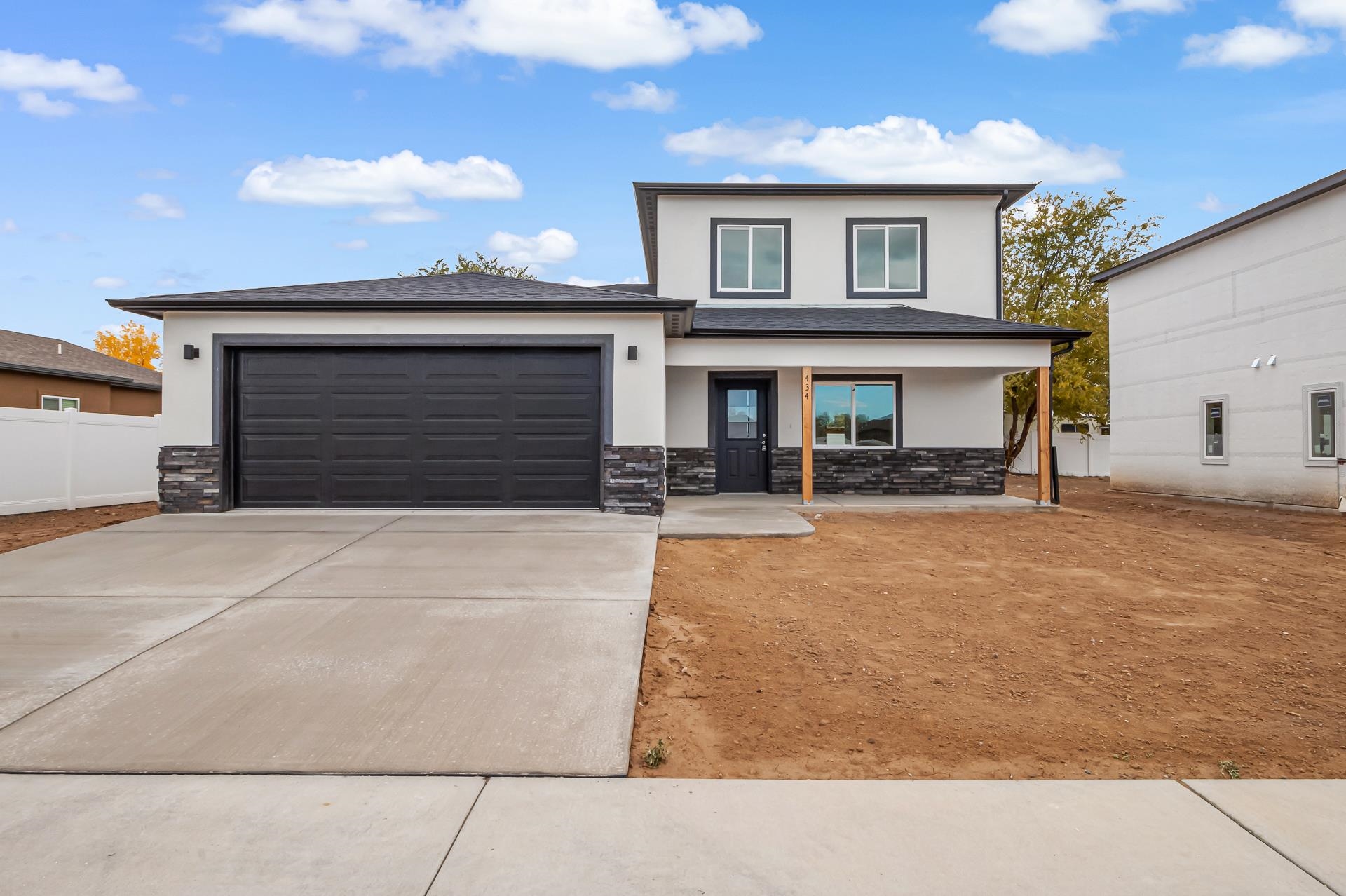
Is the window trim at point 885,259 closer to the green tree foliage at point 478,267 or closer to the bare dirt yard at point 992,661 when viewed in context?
the bare dirt yard at point 992,661

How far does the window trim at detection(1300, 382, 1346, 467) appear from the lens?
11414 millimetres

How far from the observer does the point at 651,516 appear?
9.78 metres

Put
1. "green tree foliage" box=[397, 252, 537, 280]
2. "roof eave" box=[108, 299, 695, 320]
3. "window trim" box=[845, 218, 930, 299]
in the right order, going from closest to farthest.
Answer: "roof eave" box=[108, 299, 695, 320] < "window trim" box=[845, 218, 930, 299] < "green tree foliage" box=[397, 252, 537, 280]

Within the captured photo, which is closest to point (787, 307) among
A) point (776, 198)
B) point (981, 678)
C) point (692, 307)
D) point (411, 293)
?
point (776, 198)

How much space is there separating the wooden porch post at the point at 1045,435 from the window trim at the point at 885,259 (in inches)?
125

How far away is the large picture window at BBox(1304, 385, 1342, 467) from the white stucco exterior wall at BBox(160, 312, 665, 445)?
11.1m

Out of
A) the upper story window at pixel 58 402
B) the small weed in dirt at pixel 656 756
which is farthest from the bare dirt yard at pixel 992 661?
the upper story window at pixel 58 402

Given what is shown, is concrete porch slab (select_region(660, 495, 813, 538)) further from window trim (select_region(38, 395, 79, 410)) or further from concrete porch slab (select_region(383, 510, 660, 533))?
window trim (select_region(38, 395, 79, 410))

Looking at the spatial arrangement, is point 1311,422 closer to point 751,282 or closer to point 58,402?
point 751,282

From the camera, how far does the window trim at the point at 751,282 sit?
46.1ft

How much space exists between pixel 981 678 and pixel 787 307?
10437 millimetres

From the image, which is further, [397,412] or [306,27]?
→ [306,27]

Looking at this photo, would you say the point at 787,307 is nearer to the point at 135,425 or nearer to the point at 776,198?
the point at 776,198

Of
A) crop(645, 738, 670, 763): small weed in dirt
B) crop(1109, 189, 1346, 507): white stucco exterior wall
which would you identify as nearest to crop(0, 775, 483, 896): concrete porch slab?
crop(645, 738, 670, 763): small weed in dirt
